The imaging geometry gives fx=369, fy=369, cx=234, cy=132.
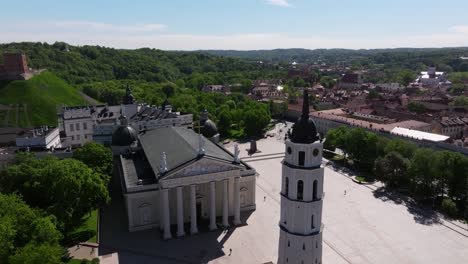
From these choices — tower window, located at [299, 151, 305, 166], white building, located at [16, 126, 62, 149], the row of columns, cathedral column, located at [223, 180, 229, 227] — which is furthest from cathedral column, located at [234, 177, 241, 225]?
white building, located at [16, 126, 62, 149]

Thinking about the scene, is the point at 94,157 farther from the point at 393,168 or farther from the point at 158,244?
the point at 393,168

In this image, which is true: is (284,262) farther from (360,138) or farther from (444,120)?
(444,120)

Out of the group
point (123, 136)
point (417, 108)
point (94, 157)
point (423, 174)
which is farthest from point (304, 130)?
point (417, 108)

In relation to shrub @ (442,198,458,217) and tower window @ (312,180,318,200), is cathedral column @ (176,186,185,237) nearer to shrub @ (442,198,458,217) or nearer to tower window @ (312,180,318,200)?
tower window @ (312,180,318,200)

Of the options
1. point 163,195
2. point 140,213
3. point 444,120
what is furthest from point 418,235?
point 444,120

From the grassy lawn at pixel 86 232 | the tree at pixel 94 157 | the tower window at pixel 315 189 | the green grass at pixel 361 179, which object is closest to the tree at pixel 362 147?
the green grass at pixel 361 179
